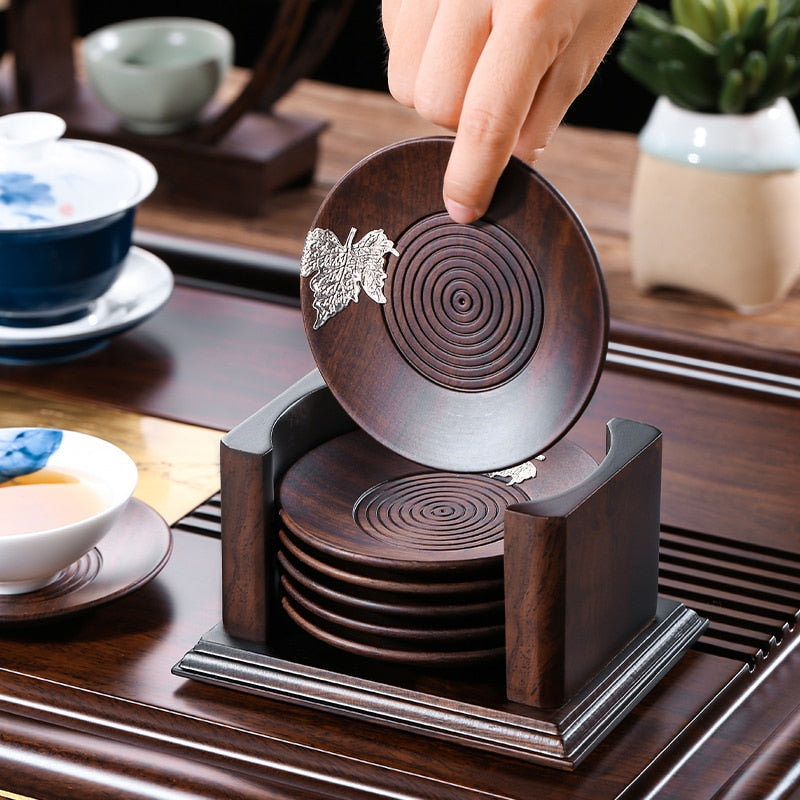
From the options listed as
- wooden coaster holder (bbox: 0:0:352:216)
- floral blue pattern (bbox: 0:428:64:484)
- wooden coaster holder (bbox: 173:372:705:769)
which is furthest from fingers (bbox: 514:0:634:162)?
wooden coaster holder (bbox: 0:0:352:216)

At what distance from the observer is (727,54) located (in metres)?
2.50

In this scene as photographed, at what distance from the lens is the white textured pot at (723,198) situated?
2.56 metres

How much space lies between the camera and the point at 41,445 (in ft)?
3.34

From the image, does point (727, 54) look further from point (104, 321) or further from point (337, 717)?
point (337, 717)

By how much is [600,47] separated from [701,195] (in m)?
1.82

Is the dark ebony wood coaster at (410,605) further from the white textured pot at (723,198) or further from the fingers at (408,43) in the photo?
the white textured pot at (723,198)

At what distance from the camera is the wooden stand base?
80 centimetres

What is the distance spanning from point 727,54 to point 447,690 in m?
1.90

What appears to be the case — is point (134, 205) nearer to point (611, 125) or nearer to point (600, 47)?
point (600, 47)

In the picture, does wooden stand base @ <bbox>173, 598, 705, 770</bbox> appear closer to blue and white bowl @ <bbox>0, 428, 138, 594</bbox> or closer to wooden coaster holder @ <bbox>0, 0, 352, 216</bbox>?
blue and white bowl @ <bbox>0, 428, 138, 594</bbox>

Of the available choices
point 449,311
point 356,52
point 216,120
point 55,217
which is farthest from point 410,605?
point 356,52

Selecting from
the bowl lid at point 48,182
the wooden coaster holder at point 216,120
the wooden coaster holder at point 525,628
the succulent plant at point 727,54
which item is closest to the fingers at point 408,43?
the wooden coaster holder at point 525,628

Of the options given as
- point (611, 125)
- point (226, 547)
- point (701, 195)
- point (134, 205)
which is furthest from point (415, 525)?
point (611, 125)

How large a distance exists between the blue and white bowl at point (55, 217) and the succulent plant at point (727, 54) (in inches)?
56.5
